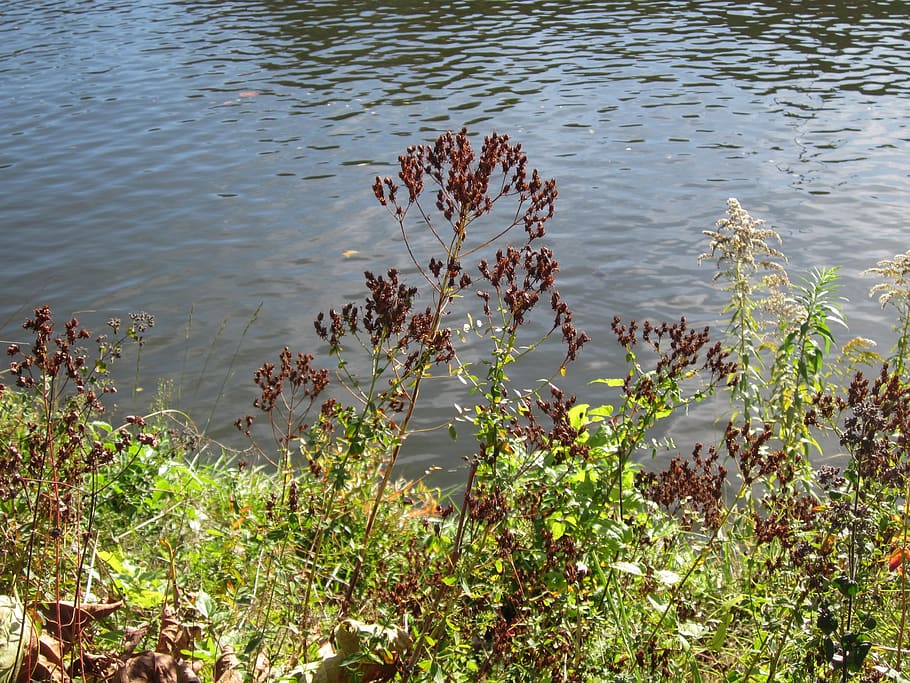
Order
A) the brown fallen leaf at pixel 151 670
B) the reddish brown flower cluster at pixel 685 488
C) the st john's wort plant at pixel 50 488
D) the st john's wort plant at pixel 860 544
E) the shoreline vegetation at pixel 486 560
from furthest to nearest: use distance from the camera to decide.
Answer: the reddish brown flower cluster at pixel 685 488 → the st john's wort plant at pixel 50 488 → the shoreline vegetation at pixel 486 560 → the brown fallen leaf at pixel 151 670 → the st john's wort plant at pixel 860 544

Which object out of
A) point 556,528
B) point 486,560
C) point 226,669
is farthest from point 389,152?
point 226,669

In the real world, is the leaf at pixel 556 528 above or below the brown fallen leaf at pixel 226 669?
above

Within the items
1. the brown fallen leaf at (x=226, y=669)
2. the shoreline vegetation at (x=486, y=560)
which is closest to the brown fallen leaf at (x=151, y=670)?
the shoreline vegetation at (x=486, y=560)

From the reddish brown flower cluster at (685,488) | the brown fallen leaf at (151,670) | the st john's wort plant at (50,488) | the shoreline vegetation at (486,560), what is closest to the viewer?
the brown fallen leaf at (151,670)

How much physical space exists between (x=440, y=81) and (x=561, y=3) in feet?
30.7

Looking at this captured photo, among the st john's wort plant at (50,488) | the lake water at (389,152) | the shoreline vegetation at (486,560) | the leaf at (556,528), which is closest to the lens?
the shoreline vegetation at (486,560)

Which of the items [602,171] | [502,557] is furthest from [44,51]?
[502,557]

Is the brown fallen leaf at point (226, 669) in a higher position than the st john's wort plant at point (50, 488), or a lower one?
lower

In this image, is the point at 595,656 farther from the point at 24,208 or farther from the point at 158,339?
the point at 24,208

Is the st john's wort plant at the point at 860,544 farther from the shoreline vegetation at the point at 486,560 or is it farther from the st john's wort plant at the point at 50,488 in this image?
the st john's wort plant at the point at 50,488

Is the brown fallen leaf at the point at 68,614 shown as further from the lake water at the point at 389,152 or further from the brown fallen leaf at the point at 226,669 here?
the lake water at the point at 389,152

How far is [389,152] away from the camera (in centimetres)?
1465

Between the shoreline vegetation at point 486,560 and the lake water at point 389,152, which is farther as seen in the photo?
the lake water at point 389,152

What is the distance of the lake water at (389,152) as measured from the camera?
10148mm
